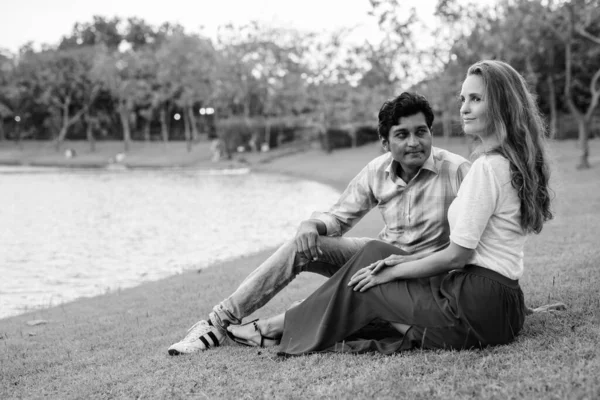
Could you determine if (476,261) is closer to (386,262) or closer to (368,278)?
(386,262)

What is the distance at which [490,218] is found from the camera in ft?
12.0

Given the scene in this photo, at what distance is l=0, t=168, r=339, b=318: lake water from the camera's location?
988 cm

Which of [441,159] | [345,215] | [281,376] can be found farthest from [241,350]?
[441,159]

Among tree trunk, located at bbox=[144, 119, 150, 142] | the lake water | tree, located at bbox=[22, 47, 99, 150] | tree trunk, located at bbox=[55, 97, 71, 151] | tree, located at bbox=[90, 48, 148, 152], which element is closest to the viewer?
the lake water

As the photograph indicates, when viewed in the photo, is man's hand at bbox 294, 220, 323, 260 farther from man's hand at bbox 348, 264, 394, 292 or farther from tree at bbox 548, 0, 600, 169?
tree at bbox 548, 0, 600, 169

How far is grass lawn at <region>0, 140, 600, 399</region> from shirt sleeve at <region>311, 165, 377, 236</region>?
3.65ft

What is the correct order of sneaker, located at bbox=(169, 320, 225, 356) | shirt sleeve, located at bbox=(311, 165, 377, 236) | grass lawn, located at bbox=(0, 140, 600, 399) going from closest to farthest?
grass lawn, located at bbox=(0, 140, 600, 399)
sneaker, located at bbox=(169, 320, 225, 356)
shirt sleeve, located at bbox=(311, 165, 377, 236)

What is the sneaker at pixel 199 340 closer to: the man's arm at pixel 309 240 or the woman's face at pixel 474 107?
the man's arm at pixel 309 240

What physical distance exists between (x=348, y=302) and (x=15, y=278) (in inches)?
299

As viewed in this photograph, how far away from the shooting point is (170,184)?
97.9 feet

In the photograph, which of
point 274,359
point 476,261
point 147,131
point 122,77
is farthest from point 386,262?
point 147,131

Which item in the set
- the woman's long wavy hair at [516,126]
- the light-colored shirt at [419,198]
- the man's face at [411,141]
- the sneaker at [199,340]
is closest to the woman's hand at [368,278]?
the light-colored shirt at [419,198]

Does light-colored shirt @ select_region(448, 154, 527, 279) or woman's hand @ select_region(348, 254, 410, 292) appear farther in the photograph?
woman's hand @ select_region(348, 254, 410, 292)

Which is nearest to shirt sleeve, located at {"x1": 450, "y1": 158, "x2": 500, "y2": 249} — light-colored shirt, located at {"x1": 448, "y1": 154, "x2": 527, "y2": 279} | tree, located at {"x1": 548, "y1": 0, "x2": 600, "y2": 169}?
light-colored shirt, located at {"x1": 448, "y1": 154, "x2": 527, "y2": 279}
